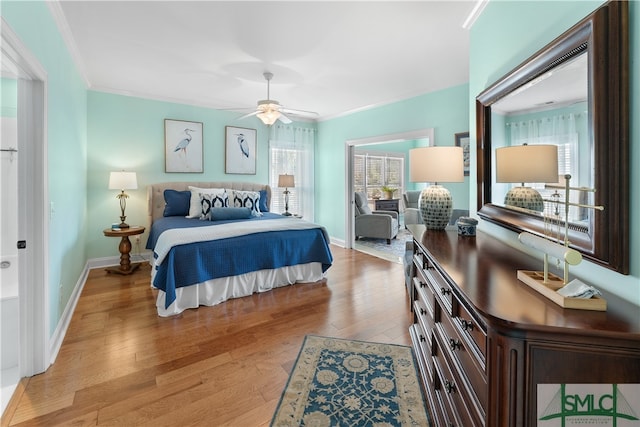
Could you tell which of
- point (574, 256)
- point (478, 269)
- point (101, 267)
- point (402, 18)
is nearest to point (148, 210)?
point (101, 267)

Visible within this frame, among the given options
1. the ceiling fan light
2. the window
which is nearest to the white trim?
the ceiling fan light

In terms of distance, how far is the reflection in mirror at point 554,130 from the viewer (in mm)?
1104

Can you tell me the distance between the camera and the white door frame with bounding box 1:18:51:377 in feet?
6.21

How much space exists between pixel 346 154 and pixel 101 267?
14.2ft

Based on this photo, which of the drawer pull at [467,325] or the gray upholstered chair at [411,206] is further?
the gray upholstered chair at [411,206]

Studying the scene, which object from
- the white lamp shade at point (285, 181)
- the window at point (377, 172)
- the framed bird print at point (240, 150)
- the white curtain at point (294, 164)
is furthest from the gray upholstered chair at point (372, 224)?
the framed bird print at point (240, 150)

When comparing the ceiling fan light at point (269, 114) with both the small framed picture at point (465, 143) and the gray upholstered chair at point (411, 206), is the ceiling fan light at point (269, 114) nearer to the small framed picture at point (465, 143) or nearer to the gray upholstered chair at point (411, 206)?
the small framed picture at point (465, 143)

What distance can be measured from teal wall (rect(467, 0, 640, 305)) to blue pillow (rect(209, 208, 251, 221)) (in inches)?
117

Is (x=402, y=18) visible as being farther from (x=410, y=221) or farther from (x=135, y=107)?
(x=410, y=221)

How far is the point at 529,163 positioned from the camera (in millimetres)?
1391

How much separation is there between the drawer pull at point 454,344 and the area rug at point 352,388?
0.65 metres

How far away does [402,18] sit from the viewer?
2480mm

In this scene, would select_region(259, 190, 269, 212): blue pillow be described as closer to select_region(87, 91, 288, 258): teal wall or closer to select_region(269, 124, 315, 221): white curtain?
select_region(269, 124, 315, 221): white curtain

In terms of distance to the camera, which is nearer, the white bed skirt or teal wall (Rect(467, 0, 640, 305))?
teal wall (Rect(467, 0, 640, 305))
